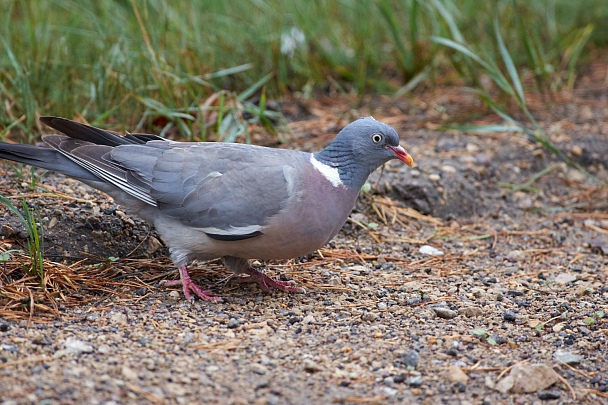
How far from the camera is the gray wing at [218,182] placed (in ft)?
10.8

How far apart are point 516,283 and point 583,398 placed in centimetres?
116

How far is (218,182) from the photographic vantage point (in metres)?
3.38

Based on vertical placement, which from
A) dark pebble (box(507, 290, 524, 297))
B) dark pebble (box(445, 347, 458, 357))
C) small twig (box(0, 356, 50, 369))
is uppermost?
small twig (box(0, 356, 50, 369))

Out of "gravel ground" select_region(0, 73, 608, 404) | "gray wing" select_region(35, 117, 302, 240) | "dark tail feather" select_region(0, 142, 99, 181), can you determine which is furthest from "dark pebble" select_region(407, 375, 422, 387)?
"dark tail feather" select_region(0, 142, 99, 181)

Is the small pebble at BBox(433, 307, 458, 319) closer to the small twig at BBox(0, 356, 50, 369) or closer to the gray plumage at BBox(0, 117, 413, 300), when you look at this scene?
the gray plumage at BBox(0, 117, 413, 300)

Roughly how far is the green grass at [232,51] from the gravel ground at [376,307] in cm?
68

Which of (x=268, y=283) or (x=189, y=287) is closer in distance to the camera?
(x=189, y=287)

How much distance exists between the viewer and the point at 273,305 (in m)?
3.36

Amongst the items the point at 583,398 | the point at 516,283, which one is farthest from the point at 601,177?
the point at 583,398

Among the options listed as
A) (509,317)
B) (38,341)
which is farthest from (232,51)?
(38,341)

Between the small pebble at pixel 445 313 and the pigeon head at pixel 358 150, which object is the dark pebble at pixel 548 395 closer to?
the small pebble at pixel 445 313

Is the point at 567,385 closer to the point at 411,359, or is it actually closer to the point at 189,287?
the point at 411,359

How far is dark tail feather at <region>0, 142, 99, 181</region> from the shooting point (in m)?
3.35

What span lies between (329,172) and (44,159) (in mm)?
1314
